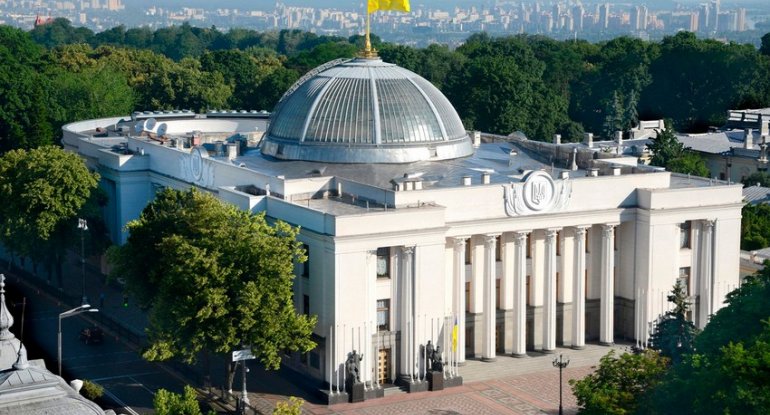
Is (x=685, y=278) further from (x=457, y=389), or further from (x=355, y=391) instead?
(x=355, y=391)

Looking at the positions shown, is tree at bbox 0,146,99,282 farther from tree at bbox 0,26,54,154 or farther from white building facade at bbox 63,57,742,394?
tree at bbox 0,26,54,154

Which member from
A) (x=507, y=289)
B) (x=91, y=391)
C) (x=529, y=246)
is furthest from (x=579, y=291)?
(x=91, y=391)

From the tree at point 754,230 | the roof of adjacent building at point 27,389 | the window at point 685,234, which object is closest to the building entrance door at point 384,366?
the window at point 685,234

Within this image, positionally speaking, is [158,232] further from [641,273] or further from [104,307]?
[641,273]

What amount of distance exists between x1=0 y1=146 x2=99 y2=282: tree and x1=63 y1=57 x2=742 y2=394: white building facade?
8291 millimetres

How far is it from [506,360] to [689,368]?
19.7 meters

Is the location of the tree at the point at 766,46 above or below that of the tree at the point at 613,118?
above

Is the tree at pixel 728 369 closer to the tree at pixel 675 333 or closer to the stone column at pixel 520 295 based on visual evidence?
the tree at pixel 675 333

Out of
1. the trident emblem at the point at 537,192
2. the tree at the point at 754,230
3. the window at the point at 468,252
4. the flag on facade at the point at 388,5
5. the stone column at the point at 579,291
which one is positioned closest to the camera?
the window at the point at 468,252

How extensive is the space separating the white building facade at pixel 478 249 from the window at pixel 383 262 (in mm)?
74

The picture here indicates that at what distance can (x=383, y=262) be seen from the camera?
72.5 metres

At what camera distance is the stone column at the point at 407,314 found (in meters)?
72.1

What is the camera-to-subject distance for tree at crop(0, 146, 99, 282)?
88375 mm

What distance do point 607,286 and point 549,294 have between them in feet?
10.9
